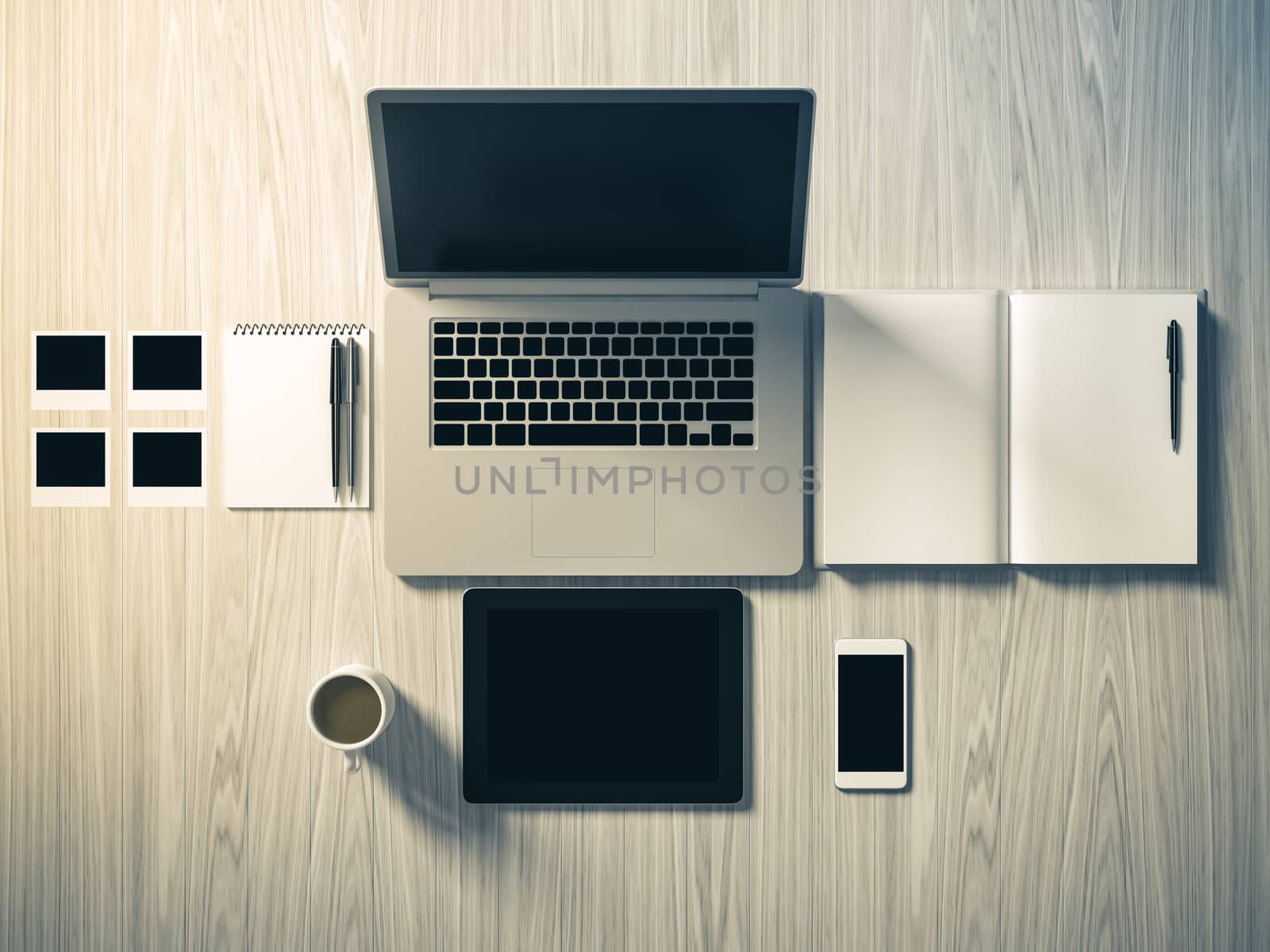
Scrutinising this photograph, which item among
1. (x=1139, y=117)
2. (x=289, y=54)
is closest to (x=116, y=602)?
(x=289, y=54)

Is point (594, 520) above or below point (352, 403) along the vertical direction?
below

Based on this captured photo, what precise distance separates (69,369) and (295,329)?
26 centimetres

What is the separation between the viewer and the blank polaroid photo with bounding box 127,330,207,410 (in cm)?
90

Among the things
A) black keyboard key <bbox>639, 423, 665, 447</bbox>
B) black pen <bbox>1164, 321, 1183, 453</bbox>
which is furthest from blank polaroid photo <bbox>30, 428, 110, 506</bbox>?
black pen <bbox>1164, 321, 1183, 453</bbox>

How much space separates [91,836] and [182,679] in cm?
20

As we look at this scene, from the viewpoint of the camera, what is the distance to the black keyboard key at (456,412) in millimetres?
871

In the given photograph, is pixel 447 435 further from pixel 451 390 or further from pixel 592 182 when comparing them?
pixel 592 182

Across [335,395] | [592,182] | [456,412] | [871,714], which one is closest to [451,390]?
[456,412]

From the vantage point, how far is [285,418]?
2.90ft

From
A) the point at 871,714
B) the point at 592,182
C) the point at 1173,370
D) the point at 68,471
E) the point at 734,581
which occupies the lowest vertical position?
the point at 871,714

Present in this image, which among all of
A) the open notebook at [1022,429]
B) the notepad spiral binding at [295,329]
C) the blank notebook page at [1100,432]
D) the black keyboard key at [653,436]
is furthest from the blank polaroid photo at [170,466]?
the blank notebook page at [1100,432]

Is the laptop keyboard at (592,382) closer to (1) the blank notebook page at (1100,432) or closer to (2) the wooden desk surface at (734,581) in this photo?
(2) the wooden desk surface at (734,581)

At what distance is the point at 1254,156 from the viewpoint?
0.90 m

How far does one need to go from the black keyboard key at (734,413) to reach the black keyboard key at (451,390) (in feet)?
0.88
